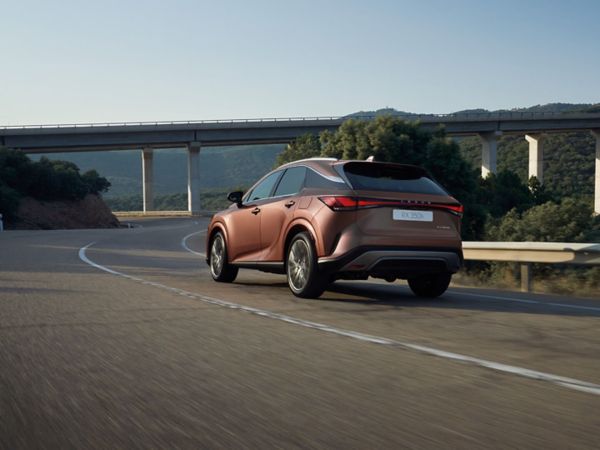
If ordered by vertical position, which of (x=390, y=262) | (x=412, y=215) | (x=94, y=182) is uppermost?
(x=94, y=182)

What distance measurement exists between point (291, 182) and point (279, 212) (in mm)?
471

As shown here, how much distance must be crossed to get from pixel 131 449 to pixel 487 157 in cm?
8211

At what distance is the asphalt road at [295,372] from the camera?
3.26 metres

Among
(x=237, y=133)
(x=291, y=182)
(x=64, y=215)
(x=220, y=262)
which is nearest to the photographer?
(x=291, y=182)

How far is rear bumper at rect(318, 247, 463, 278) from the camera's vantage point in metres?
8.03

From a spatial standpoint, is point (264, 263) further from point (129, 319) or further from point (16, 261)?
point (16, 261)

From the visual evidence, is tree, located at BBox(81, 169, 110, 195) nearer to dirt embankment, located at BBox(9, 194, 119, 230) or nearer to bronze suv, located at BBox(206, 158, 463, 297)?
dirt embankment, located at BBox(9, 194, 119, 230)

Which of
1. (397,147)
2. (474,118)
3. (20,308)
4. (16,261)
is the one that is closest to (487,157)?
(474,118)

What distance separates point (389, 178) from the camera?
863 cm

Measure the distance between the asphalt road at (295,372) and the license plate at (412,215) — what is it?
975mm

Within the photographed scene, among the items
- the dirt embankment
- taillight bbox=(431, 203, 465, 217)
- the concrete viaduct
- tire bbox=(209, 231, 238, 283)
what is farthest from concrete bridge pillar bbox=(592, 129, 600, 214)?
taillight bbox=(431, 203, 465, 217)

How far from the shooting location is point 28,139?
70.8 metres

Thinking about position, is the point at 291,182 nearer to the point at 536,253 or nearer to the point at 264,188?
Answer: the point at 264,188

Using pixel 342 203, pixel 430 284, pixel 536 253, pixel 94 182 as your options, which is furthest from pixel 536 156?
pixel 342 203
